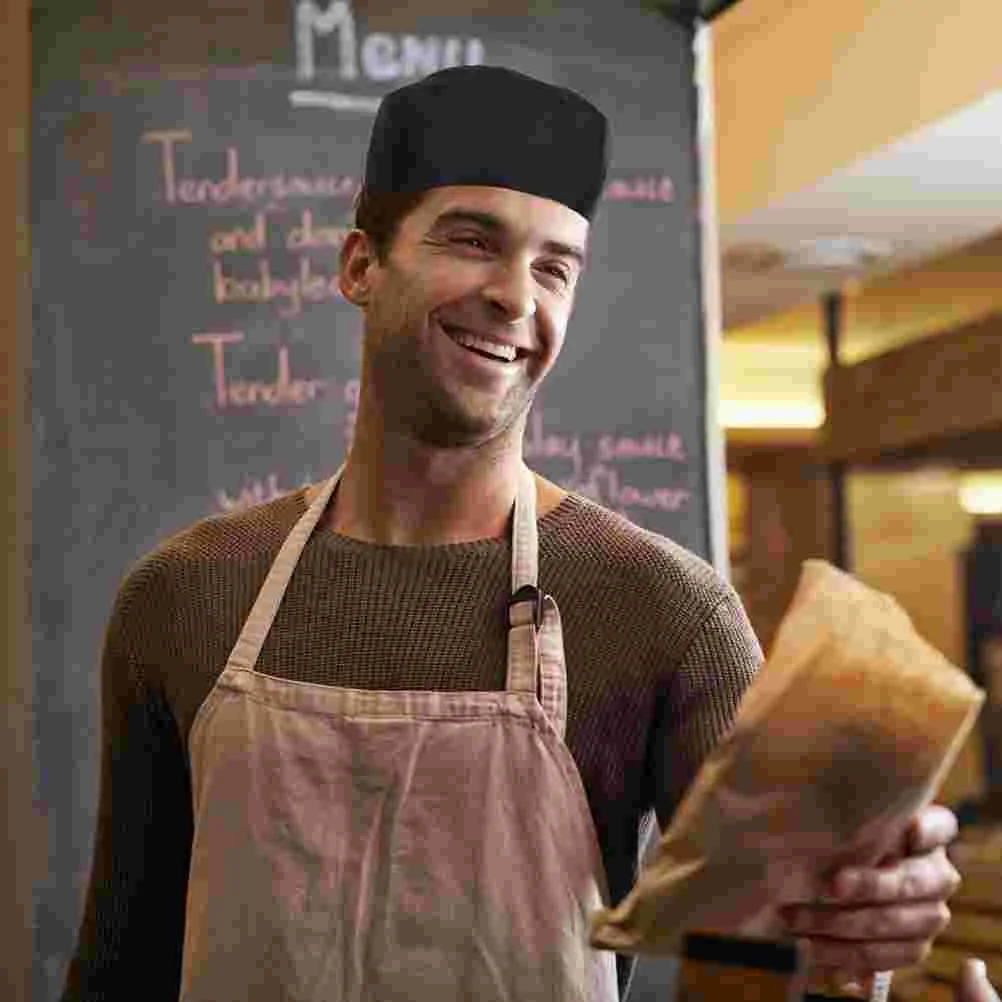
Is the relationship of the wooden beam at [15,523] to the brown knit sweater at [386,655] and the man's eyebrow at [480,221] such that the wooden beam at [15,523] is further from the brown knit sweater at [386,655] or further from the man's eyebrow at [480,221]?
the man's eyebrow at [480,221]

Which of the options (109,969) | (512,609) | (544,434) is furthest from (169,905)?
(544,434)

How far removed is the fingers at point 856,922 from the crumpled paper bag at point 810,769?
0.02 meters

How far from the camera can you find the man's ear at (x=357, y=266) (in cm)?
146

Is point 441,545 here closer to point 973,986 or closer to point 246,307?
point 973,986

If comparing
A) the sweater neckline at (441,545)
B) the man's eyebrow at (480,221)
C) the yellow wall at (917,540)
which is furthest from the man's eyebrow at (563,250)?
the yellow wall at (917,540)

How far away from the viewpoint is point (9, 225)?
279 cm

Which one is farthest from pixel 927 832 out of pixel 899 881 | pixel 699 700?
pixel 699 700

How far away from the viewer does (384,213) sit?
4.70 feet

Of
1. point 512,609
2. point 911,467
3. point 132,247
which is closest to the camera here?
point 512,609

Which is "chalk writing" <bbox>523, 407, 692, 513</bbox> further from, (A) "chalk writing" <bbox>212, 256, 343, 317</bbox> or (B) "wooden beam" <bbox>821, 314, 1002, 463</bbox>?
(B) "wooden beam" <bbox>821, 314, 1002, 463</bbox>

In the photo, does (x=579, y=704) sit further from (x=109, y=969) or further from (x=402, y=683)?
(x=109, y=969)

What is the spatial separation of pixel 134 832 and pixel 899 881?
0.76 meters

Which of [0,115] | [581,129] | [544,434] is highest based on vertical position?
[0,115]

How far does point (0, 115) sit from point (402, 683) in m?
1.77
